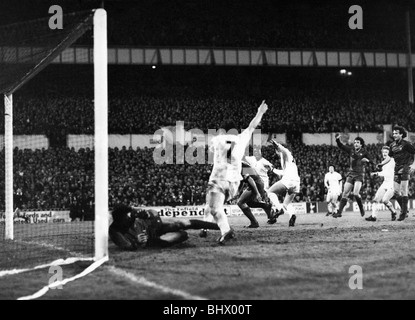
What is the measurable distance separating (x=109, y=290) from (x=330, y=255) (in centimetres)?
399

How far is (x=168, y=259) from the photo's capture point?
28.7 ft

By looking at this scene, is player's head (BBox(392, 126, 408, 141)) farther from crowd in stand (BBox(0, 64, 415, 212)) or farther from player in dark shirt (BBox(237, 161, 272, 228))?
crowd in stand (BBox(0, 64, 415, 212))

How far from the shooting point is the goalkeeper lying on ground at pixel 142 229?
955cm

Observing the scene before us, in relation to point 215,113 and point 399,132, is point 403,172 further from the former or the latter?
point 215,113

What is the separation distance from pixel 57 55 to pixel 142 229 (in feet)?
15.7

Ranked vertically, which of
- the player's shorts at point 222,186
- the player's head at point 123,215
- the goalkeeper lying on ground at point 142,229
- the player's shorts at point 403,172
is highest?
the player's shorts at point 403,172

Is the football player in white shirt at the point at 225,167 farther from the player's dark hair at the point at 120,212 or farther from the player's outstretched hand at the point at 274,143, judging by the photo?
the player's outstretched hand at the point at 274,143

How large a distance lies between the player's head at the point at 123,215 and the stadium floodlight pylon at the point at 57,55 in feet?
2.02

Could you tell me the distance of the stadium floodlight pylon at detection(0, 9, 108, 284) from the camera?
8.69 metres

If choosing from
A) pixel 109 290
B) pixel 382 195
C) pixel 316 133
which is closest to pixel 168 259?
pixel 109 290

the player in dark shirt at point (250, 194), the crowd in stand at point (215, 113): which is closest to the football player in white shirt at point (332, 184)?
the player in dark shirt at point (250, 194)

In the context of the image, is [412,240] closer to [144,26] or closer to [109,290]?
[109,290]

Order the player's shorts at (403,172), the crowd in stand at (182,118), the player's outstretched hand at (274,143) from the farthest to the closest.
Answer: the crowd in stand at (182,118), the player's shorts at (403,172), the player's outstretched hand at (274,143)

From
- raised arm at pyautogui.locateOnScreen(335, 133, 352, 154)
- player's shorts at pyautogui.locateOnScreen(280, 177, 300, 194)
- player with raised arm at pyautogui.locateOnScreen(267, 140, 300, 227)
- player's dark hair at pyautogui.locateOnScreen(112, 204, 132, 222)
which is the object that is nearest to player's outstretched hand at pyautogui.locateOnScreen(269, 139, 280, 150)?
player with raised arm at pyautogui.locateOnScreen(267, 140, 300, 227)
